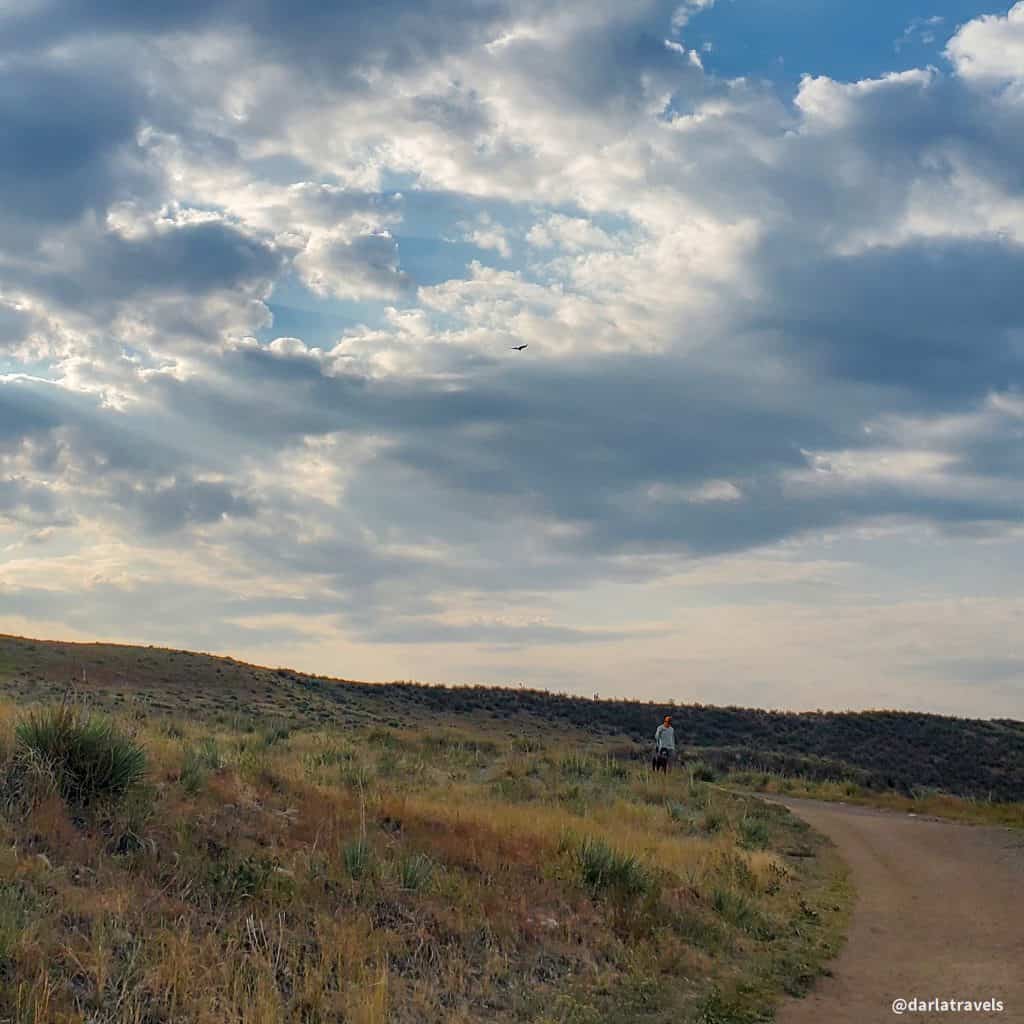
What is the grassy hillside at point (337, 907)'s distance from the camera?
7430mm

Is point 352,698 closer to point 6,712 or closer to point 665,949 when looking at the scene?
point 6,712

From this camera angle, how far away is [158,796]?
1137cm

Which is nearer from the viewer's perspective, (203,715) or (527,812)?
(527,812)

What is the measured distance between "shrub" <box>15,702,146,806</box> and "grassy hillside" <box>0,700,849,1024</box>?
0.03 m

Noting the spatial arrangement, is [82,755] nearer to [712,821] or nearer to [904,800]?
[712,821]

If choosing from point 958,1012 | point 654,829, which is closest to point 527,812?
point 654,829

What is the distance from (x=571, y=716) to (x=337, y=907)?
218 feet

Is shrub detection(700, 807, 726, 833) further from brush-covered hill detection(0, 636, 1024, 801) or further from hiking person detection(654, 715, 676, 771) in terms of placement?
brush-covered hill detection(0, 636, 1024, 801)

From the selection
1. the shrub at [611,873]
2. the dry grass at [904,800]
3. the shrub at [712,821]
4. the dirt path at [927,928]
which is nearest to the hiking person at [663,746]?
the dry grass at [904,800]

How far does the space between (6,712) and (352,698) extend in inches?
2239

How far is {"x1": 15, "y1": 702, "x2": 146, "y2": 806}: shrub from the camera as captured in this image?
1067 cm

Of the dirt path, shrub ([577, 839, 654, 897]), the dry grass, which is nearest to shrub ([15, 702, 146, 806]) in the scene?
shrub ([577, 839, 654, 897])

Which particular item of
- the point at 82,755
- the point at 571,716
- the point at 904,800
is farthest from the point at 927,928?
the point at 571,716

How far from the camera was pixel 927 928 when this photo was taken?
12.7m
